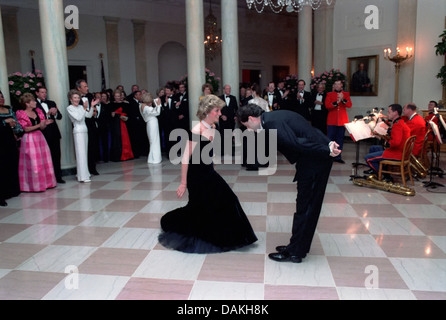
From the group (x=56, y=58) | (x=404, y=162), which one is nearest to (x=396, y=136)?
(x=404, y=162)

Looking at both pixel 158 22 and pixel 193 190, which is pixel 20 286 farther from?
pixel 158 22

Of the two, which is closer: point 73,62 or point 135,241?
point 135,241

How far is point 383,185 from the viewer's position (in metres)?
6.59

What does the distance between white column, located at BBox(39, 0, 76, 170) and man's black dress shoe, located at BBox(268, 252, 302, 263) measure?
572 centimetres

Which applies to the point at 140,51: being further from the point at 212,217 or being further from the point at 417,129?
the point at 212,217

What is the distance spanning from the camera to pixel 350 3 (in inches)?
497

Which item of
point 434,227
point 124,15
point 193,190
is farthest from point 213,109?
point 124,15

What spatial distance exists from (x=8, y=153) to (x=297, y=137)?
16.7ft

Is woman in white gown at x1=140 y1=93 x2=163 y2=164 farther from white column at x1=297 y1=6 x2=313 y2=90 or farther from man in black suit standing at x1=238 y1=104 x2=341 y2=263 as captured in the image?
man in black suit standing at x1=238 y1=104 x2=341 y2=263

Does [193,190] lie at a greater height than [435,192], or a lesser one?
greater

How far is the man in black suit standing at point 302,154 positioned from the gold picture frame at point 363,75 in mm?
9729

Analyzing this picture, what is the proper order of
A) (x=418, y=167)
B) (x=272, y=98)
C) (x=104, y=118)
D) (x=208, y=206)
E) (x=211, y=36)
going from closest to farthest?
1. (x=208, y=206)
2. (x=418, y=167)
3. (x=104, y=118)
4. (x=272, y=98)
5. (x=211, y=36)

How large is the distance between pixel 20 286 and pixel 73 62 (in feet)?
38.3

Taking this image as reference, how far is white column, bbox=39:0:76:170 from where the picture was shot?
25.4 feet
